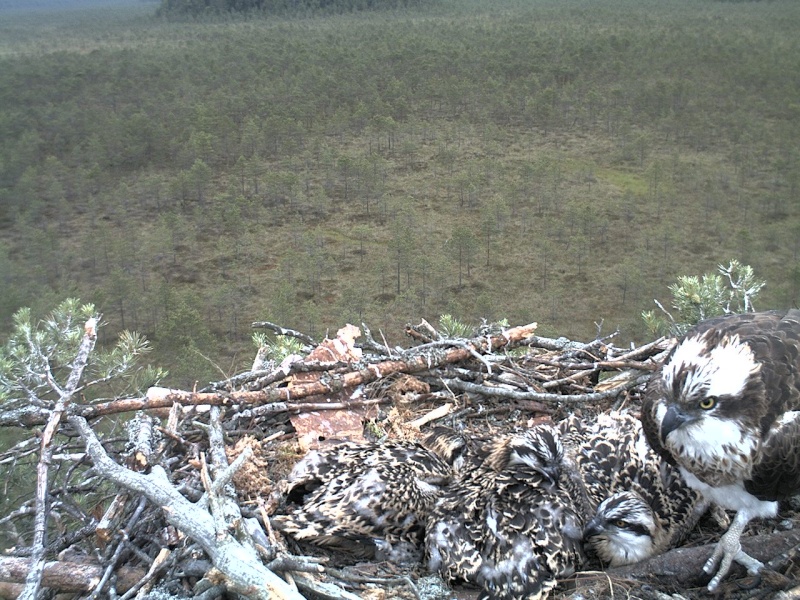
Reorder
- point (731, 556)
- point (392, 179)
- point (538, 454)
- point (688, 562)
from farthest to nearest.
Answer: point (392, 179) < point (538, 454) < point (688, 562) < point (731, 556)

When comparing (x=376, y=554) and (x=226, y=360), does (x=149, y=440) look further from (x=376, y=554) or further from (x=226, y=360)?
(x=226, y=360)

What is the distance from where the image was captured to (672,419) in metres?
2.76

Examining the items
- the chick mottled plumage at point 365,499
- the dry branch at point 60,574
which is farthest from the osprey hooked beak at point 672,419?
the dry branch at point 60,574

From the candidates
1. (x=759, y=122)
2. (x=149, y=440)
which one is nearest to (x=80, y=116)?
(x=759, y=122)

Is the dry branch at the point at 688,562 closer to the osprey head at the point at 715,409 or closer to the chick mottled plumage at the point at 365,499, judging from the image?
the osprey head at the point at 715,409

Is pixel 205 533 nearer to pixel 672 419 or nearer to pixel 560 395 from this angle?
pixel 672 419

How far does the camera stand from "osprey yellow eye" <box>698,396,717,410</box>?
2748 mm

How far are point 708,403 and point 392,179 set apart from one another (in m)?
26.4

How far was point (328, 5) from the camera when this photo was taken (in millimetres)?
69375

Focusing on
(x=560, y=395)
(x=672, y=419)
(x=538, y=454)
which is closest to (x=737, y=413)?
(x=672, y=419)

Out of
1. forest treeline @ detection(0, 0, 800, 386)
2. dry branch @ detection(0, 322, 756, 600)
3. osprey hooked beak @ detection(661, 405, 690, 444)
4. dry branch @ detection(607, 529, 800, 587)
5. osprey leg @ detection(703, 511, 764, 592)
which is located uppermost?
osprey hooked beak @ detection(661, 405, 690, 444)

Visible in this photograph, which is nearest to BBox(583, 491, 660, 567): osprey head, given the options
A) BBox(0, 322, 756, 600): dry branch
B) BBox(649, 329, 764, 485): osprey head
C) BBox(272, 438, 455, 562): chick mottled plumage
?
BBox(0, 322, 756, 600): dry branch

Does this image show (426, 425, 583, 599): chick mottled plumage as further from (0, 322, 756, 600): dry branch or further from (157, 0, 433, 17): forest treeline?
(157, 0, 433, 17): forest treeline

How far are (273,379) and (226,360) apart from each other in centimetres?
1334
